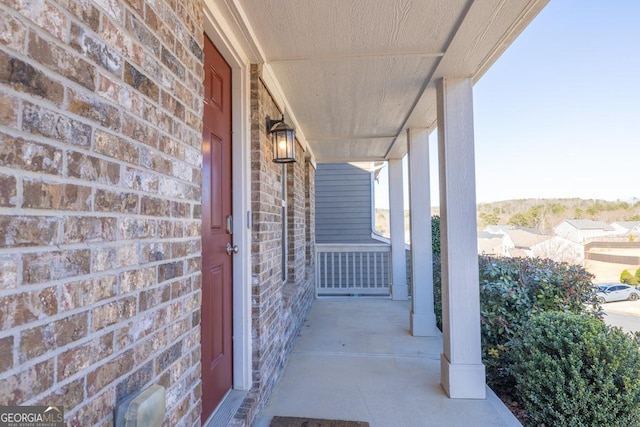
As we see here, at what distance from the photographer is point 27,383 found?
57 centimetres

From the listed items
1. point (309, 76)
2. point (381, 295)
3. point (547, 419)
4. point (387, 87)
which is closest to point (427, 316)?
point (547, 419)

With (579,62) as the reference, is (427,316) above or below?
below

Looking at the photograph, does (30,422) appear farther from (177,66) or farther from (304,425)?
(304,425)

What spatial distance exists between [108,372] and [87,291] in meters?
0.22

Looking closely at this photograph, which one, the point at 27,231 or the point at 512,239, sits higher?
the point at 27,231

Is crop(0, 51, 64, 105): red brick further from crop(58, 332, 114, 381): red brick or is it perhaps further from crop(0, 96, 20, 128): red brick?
crop(58, 332, 114, 381): red brick

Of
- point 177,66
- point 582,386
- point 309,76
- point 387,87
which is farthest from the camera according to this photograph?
point 387,87

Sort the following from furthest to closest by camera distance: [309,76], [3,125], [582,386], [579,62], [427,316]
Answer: [579,62] < [427,316] < [309,76] < [582,386] < [3,125]

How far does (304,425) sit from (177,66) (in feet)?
7.11

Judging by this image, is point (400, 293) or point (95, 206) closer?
point (95, 206)

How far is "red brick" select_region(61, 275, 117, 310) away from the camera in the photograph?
666mm

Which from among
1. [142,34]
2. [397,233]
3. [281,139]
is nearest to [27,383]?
[142,34]

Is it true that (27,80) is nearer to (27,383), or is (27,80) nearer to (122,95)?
(122,95)

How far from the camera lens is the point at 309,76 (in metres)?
2.59
